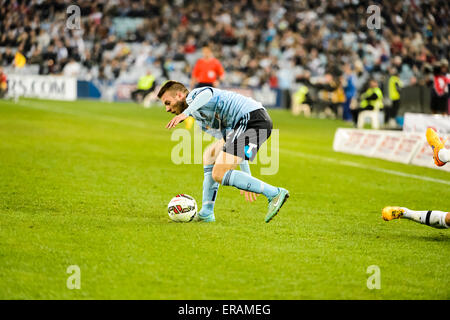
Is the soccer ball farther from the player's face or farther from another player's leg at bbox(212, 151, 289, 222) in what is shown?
the player's face

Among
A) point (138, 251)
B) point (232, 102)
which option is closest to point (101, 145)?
point (232, 102)

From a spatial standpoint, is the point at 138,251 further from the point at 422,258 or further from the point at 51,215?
the point at 422,258

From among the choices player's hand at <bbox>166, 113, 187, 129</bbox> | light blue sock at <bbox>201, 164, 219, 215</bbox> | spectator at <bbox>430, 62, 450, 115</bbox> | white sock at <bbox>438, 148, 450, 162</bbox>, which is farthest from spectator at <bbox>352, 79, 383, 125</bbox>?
player's hand at <bbox>166, 113, 187, 129</bbox>

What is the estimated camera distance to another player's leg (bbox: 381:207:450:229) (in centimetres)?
703

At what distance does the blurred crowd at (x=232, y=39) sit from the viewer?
33562 millimetres

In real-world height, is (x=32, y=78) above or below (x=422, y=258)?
above

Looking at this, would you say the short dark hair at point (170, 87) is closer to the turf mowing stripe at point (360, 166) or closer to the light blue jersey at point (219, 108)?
the light blue jersey at point (219, 108)

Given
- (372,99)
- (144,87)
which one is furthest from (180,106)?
(144,87)

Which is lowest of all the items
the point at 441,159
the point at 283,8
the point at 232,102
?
the point at 441,159

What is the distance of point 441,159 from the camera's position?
24.5 feet

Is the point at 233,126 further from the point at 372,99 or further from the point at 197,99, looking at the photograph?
the point at 372,99

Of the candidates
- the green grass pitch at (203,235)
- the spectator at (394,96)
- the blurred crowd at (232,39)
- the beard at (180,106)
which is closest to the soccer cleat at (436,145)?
the green grass pitch at (203,235)

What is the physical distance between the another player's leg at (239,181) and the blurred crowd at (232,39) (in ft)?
76.0
